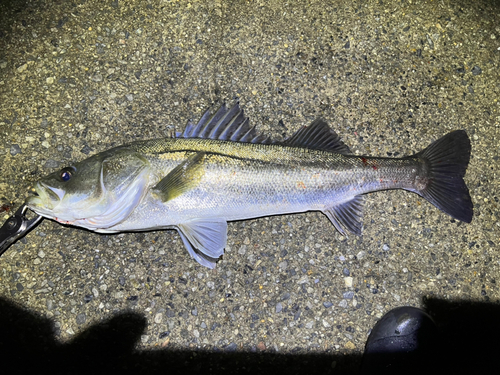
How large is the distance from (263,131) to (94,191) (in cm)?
154

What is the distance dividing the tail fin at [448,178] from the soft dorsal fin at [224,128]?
4.85 feet

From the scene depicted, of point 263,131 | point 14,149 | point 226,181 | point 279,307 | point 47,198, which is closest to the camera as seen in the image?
point 47,198

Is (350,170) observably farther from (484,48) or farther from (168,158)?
(484,48)

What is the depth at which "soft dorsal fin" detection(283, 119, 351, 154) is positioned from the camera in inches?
109

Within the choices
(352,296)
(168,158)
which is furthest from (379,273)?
(168,158)

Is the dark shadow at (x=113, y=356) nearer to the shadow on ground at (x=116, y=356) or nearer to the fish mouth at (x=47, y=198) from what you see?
the shadow on ground at (x=116, y=356)

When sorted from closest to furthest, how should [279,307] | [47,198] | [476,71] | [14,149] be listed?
[47,198] < [279,307] < [14,149] < [476,71]

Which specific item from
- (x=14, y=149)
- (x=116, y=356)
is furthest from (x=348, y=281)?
(x=14, y=149)

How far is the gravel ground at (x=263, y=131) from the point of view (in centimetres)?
270

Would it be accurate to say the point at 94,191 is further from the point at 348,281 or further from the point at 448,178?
the point at 448,178

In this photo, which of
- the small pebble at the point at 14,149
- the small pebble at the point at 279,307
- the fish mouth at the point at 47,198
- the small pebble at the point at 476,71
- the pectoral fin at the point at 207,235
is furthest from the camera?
the small pebble at the point at 476,71

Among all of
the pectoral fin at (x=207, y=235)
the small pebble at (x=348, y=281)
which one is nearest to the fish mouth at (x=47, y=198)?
the pectoral fin at (x=207, y=235)

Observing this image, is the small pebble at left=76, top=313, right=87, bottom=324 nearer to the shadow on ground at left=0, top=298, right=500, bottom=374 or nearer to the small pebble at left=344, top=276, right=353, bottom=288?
the shadow on ground at left=0, top=298, right=500, bottom=374

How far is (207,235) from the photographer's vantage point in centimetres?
263
